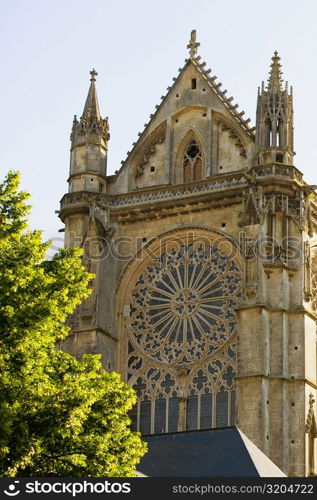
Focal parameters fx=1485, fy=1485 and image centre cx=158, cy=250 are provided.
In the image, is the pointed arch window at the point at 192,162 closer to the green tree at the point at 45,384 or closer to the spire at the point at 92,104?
the spire at the point at 92,104

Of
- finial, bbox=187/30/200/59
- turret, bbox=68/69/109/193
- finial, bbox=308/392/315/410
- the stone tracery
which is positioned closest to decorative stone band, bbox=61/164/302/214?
turret, bbox=68/69/109/193

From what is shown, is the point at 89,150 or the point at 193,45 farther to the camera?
the point at 193,45

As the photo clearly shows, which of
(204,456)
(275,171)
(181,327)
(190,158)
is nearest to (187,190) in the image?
(190,158)

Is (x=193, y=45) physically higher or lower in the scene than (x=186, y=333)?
higher

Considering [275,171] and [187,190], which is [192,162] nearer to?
[187,190]

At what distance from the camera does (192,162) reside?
4209 cm

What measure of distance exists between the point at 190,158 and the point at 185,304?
14.5ft

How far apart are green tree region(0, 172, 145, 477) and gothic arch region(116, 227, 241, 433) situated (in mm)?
11288

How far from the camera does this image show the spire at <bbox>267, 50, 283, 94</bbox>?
40906mm

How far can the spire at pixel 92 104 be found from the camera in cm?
4328

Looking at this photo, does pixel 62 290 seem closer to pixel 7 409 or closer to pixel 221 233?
pixel 7 409

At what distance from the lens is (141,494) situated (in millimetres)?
21484

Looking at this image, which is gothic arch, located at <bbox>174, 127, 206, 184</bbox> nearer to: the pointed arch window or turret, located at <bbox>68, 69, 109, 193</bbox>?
the pointed arch window

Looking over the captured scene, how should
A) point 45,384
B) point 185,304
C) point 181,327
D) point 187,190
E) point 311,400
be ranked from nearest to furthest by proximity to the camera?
point 45,384
point 311,400
point 181,327
point 185,304
point 187,190
